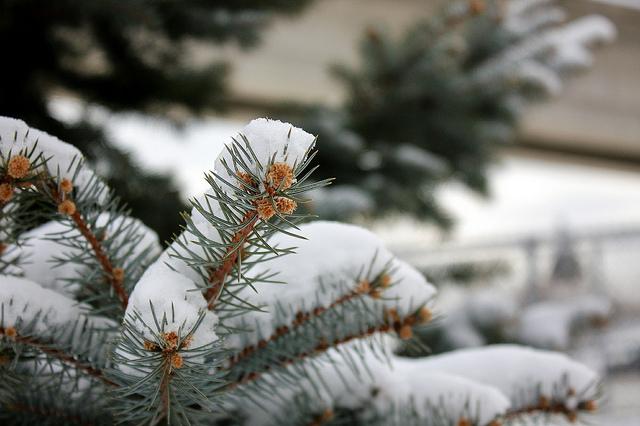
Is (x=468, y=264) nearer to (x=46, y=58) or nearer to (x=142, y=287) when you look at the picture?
(x=46, y=58)

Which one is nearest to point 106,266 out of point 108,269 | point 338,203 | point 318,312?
point 108,269

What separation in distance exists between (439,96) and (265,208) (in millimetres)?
812

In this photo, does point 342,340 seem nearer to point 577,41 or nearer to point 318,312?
point 318,312

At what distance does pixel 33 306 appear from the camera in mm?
288

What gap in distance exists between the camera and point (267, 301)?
1.08 feet

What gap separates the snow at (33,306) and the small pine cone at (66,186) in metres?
0.05

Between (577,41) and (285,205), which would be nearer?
(285,205)

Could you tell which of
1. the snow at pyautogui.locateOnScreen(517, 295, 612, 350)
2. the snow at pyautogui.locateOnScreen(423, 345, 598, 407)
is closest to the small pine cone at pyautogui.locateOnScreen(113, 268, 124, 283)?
the snow at pyautogui.locateOnScreen(423, 345, 598, 407)

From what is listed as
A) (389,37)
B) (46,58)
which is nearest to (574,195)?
(389,37)

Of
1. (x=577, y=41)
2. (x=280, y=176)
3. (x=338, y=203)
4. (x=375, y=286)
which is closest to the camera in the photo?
(x=280, y=176)

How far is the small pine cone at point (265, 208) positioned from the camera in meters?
0.22

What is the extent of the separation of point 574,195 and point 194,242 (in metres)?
3.22

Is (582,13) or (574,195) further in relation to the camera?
(574,195)

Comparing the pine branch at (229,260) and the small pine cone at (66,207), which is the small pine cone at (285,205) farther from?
the small pine cone at (66,207)
